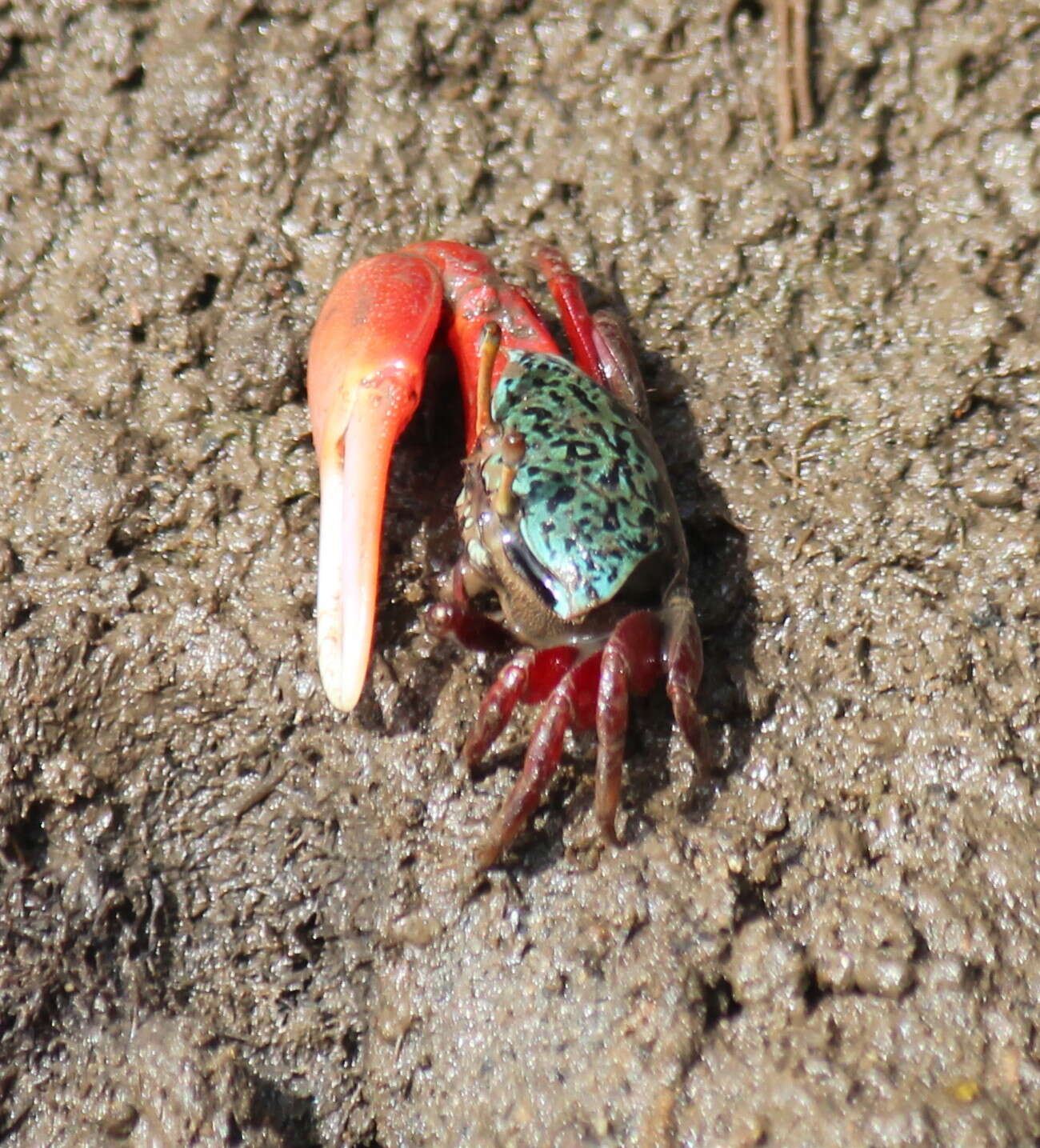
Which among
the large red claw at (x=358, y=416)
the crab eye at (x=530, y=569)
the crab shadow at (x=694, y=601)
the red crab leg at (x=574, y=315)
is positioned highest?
the large red claw at (x=358, y=416)

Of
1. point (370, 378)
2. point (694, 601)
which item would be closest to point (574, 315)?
point (370, 378)

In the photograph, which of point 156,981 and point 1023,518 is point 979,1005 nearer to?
point 1023,518

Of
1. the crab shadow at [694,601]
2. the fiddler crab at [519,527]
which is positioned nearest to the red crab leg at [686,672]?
the fiddler crab at [519,527]

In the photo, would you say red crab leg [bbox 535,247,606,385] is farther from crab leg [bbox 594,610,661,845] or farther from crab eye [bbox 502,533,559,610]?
crab leg [bbox 594,610,661,845]

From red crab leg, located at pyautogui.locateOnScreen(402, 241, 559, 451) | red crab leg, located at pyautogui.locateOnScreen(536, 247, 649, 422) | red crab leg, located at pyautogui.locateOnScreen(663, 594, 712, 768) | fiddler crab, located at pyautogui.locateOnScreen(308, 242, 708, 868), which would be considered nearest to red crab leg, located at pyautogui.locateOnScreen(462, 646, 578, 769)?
fiddler crab, located at pyautogui.locateOnScreen(308, 242, 708, 868)

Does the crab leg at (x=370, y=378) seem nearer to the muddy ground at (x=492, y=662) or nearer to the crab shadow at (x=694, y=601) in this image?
the crab shadow at (x=694, y=601)

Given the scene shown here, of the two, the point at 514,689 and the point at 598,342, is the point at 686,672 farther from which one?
the point at 598,342

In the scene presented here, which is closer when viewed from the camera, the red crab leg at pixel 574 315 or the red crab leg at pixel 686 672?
the red crab leg at pixel 686 672
